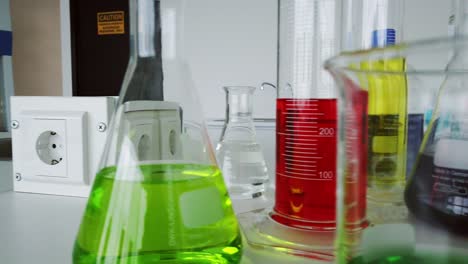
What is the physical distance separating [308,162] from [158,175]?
184mm

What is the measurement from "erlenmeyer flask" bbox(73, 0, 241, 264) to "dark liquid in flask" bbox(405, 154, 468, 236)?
17cm

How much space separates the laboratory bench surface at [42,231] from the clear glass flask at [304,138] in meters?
0.05

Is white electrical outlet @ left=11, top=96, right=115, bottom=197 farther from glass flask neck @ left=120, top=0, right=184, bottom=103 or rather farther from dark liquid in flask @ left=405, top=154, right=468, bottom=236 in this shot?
dark liquid in flask @ left=405, top=154, right=468, bottom=236

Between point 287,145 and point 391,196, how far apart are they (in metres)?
0.13

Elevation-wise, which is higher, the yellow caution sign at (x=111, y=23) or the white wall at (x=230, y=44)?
the yellow caution sign at (x=111, y=23)

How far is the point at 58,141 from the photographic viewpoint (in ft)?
2.17

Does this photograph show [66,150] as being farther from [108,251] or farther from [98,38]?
[98,38]

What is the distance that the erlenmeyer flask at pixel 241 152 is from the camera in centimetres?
71

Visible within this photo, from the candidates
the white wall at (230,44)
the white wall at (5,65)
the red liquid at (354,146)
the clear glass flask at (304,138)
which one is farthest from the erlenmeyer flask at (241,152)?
the white wall at (5,65)

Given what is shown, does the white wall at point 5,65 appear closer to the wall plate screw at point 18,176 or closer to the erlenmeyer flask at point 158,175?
the wall plate screw at point 18,176

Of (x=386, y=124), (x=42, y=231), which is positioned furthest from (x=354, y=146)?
(x=42, y=231)

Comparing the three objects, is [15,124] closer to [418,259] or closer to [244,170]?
[244,170]

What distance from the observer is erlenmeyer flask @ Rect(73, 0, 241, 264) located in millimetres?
309

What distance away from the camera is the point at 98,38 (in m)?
2.78
